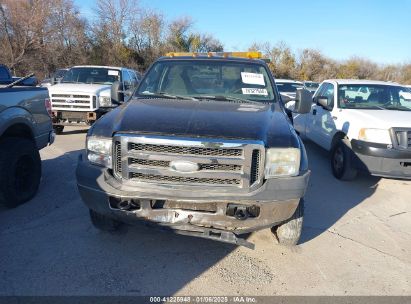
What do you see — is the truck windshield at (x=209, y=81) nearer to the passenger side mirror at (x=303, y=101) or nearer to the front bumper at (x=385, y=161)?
the passenger side mirror at (x=303, y=101)

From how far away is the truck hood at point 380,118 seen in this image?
18.1 feet

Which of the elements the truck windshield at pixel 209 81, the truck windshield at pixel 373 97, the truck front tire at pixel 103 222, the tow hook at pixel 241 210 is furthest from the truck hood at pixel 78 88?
the tow hook at pixel 241 210

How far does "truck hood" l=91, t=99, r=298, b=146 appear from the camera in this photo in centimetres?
307

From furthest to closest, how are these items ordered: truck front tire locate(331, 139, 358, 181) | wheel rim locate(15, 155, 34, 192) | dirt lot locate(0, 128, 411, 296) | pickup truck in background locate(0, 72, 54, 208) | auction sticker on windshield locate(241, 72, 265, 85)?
truck front tire locate(331, 139, 358, 181)
wheel rim locate(15, 155, 34, 192)
auction sticker on windshield locate(241, 72, 265, 85)
pickup truck in background locate(0, 72, 54, 208)
dirt lot locate(0, 128, 411, 296)

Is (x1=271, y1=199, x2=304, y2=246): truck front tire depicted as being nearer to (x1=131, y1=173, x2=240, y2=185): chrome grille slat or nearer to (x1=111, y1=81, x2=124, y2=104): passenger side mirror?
(x1=131, y1=173, x2=240, y2=185): chrome grille slat

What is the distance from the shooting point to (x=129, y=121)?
325cm

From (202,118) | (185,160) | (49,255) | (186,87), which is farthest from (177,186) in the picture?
(186,87)

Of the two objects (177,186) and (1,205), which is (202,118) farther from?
(1,205)

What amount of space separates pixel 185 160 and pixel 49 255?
5.51 feet

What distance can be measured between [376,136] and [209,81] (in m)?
2.89

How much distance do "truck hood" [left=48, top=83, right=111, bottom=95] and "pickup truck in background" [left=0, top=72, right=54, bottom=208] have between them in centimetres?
398

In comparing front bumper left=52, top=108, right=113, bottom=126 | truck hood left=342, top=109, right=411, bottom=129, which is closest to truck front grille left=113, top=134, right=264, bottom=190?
truck hood left=342, top=109, right=411, bottom=129

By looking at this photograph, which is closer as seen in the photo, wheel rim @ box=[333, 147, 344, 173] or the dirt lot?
the dirt lot

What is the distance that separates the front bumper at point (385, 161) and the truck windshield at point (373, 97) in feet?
4.57
